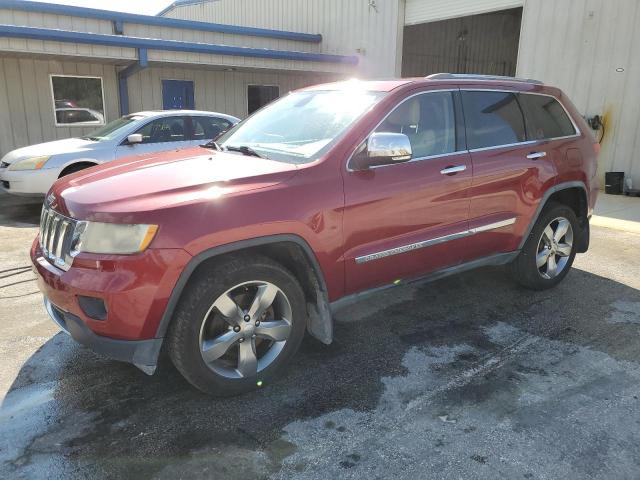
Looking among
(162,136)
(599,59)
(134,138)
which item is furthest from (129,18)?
(599,59)

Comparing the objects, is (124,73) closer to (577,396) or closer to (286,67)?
(286,67)

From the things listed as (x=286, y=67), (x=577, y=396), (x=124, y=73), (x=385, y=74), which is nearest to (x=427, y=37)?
(x=385, y=74)

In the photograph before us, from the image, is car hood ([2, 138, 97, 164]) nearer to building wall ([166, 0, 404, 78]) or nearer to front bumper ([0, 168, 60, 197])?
front bumper ([0, 168, 60, 197])

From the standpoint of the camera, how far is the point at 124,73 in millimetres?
13188

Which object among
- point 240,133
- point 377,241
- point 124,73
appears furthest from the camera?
point 124,73

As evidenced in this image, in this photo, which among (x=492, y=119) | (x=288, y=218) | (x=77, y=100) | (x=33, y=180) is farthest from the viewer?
(x=77, y=100)

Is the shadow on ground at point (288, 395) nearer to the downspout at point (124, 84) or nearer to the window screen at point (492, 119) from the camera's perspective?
the window screen at point (492, 119)

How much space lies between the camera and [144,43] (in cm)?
1198

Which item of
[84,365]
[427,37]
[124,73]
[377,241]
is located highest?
[427,37]

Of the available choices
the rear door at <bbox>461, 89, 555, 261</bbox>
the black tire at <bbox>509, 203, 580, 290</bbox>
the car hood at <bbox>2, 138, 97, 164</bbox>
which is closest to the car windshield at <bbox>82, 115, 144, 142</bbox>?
the car hood at <bbox>2, 138, 97, 164</bbox>

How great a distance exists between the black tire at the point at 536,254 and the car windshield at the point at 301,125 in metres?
1.99

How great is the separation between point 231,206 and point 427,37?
1872 centimetres

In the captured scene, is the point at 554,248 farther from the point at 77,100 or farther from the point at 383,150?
the point at 77,100

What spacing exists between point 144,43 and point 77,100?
2.55m
